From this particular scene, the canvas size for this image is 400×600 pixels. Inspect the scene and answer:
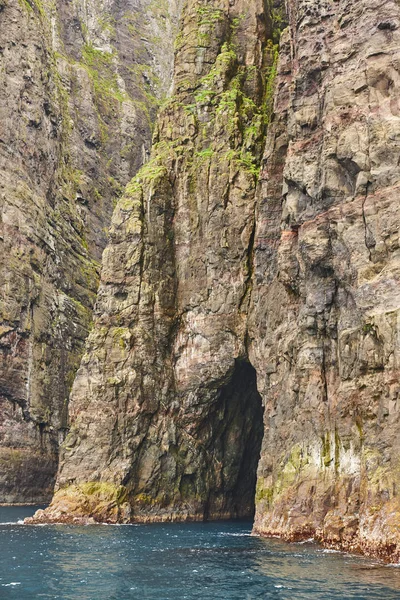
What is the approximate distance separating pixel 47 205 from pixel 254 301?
46586 millimetres

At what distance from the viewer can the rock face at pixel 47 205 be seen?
91.2 metres

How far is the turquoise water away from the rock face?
1482 inches

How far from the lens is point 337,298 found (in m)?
51.2

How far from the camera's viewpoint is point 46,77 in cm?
10888

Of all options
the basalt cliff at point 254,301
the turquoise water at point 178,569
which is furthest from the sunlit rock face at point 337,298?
the turquoise water at point 178,569

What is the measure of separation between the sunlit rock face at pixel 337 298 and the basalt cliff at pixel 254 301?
0.14m

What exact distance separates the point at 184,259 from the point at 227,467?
69.6ft

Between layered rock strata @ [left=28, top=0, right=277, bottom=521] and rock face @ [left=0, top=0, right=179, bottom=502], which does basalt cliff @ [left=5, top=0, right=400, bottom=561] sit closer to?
layered rock strata @ [left=28, top=0, right=277, bottom=521]

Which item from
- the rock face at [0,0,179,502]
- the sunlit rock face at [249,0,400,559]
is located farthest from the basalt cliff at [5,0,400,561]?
the rock face at [0,0,179,502]

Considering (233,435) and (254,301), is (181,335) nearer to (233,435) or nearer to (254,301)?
(254,301)

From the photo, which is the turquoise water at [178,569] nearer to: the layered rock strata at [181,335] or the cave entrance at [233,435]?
the layered rock strata at [181,335]

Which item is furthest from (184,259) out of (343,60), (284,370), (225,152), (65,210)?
(65,210)

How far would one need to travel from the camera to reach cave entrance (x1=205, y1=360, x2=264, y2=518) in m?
72.6

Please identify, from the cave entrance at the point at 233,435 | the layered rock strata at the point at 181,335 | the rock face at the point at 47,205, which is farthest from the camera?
the rock face at the point at 47,205
